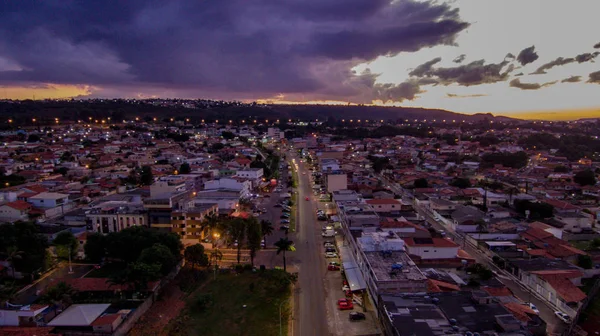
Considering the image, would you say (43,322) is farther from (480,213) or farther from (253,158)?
(253,158)

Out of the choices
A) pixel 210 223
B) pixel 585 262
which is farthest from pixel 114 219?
pixel 585 262

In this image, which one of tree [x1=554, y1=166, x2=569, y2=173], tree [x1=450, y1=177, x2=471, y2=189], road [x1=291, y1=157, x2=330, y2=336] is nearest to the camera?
road [x1=291, y1=157, x2=330, y2=336]

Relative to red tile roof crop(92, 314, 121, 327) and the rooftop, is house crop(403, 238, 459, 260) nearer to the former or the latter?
the rooftop

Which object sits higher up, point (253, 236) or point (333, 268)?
point (253, 236)

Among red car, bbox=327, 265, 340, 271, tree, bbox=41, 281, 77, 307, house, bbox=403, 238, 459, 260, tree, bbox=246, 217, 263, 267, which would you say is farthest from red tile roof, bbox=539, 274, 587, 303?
tree, bbox=41, 281, 77, 307

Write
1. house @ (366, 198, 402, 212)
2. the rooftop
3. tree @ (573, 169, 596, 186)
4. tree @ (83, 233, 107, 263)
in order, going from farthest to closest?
tree @ (573, 169, 596, 186) < house @ (366, 198, 402, 212) < tree @ (83, 233, 107, 263) < the rooftop

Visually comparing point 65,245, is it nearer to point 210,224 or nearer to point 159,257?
point 159,257
